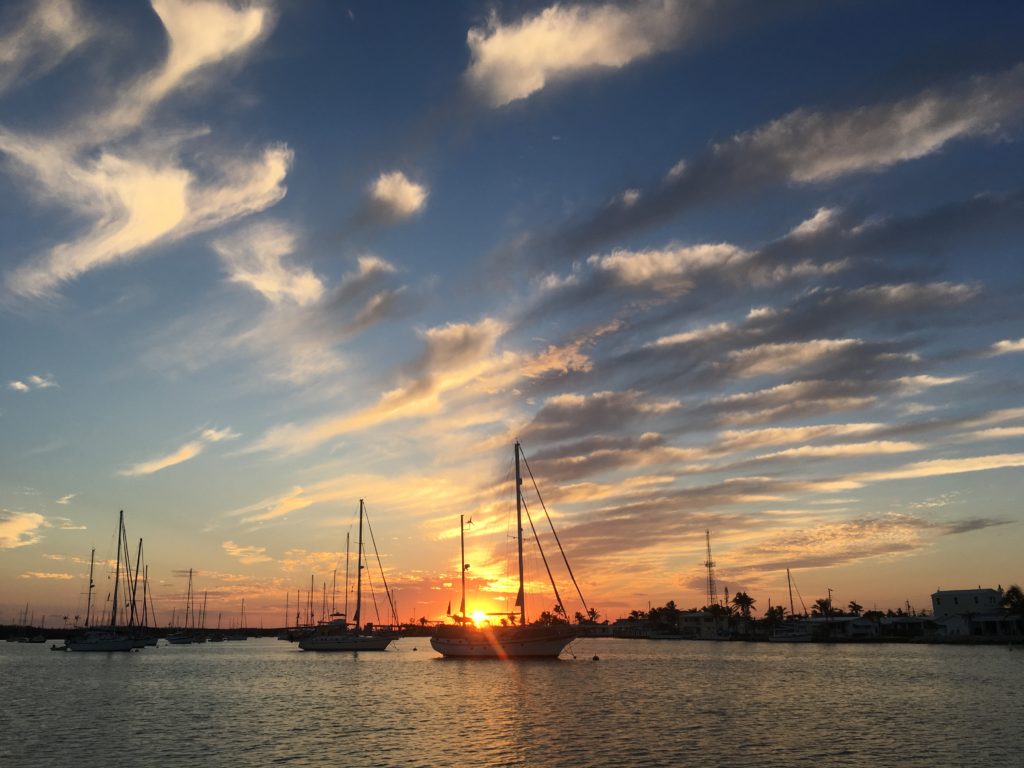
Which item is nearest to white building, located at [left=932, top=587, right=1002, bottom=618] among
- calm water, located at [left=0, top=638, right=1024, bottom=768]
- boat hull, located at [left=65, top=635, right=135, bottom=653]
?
calm water, located at [left=0, top=638, right=1024, bottom=768]

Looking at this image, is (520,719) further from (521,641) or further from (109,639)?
(109,639)

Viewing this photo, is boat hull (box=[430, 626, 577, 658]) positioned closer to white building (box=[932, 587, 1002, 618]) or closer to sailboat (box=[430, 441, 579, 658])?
sailboat (box=[430, 441, 579, 658])

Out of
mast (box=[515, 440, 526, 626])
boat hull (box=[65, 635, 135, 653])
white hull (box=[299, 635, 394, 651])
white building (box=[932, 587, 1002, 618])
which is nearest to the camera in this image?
mast (box=[515, 440, 526, 626])

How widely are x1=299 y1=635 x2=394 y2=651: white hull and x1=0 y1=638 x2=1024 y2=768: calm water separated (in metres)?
55.3

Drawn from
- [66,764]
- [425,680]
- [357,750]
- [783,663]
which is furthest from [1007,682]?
[66,764]

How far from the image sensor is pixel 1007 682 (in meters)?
77.1

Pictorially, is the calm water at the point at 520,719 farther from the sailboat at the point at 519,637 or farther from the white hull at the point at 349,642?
the white hull at the point at 349,642

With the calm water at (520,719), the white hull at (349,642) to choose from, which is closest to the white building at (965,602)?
the calm water at (520,719)

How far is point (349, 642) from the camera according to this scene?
14625cm

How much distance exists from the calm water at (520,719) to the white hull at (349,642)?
55.3 meters

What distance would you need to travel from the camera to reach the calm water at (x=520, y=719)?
38.2 meters

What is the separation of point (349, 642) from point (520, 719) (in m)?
104

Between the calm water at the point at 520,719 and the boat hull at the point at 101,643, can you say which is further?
the boat hull at the point at 101,643

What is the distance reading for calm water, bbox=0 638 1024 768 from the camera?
38250 millimetres
